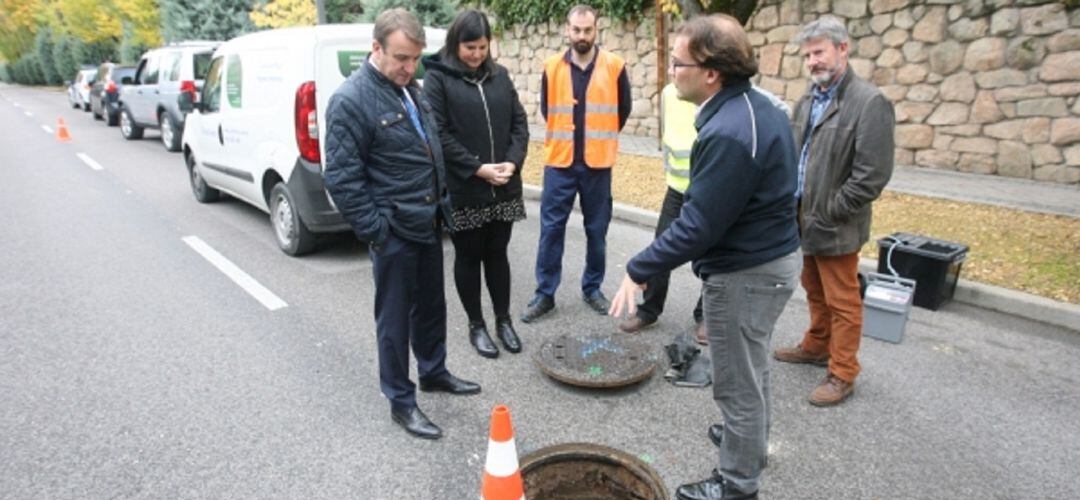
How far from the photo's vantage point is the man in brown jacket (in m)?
3.28

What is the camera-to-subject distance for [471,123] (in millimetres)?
3971

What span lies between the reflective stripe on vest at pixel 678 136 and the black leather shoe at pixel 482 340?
1.52 m

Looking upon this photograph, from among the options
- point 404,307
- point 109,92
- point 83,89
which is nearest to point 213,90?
point 404,307

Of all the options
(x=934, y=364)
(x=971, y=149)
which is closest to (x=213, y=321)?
(x=934, y=364)

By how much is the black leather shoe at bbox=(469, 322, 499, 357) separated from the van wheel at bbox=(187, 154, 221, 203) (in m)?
5.80

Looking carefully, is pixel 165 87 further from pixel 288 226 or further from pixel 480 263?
pixel 480 263

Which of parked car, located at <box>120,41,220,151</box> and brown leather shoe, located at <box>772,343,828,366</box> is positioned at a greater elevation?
parked car, located at <box>120,41,220,151</box>

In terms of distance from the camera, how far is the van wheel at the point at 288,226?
244 inches

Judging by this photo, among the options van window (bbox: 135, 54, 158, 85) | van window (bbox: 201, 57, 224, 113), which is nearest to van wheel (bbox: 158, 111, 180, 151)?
van window (bbox: 135, 54, 158, 85)

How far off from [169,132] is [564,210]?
11.8 metres

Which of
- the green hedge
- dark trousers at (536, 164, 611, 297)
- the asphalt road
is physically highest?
the green hedge

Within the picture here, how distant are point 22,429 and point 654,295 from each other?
3.64 metres

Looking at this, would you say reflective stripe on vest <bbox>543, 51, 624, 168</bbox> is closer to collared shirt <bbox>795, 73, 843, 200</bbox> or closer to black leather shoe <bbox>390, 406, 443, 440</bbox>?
collared shirt <bbox>795, 73, 843, 200</bbox>

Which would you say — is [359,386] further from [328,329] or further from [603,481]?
[603,481]
